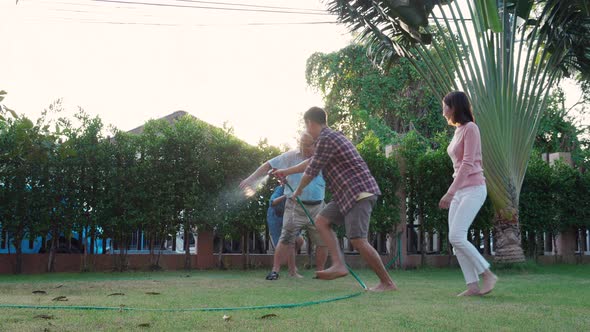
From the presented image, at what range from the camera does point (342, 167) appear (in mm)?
5621

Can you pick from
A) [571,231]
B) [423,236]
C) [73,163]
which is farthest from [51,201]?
[571,231]

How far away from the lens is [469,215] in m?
5.43

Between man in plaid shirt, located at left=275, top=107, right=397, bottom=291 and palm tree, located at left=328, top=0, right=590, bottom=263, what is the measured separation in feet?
16.1

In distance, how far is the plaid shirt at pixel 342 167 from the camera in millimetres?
5516

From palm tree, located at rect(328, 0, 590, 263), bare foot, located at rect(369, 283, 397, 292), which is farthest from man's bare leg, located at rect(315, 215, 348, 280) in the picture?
palm tree, located at rect(328, 0, 590, 263)

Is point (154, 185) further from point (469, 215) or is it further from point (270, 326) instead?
point (270, 326)

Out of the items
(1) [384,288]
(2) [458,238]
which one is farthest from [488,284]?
(1) [384,288]

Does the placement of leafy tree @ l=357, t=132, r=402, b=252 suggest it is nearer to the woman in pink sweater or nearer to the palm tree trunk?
the palm tree trunk

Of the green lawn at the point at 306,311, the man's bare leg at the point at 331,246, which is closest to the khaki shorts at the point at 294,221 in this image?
the green lawn at the point at 306,311

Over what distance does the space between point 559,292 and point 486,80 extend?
206 inches

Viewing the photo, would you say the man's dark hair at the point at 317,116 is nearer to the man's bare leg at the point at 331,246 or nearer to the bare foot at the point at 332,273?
the man's bare leg at the point at 331,246

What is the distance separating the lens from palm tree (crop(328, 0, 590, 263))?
401 inches

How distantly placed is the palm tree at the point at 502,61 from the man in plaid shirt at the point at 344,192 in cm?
490

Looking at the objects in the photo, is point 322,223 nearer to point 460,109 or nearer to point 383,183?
point 460,109
